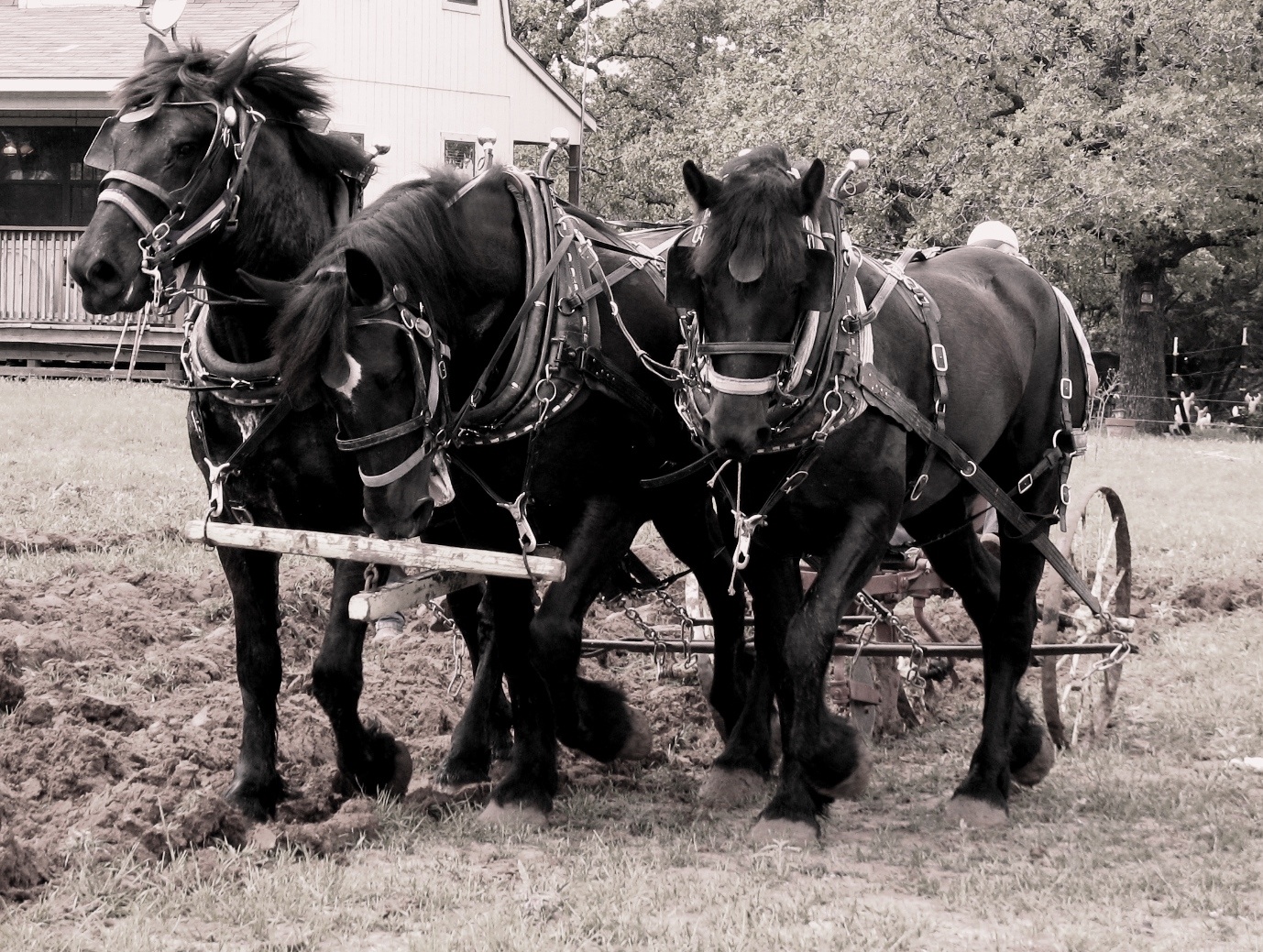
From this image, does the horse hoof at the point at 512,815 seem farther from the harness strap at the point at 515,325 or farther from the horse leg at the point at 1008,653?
the horse leg at the point at 1008,653

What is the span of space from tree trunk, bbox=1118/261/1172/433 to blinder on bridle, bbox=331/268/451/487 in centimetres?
2266

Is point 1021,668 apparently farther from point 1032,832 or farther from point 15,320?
point 15,320

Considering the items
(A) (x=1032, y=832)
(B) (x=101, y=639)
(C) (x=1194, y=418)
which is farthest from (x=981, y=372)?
(C) (x=1194, y=418)

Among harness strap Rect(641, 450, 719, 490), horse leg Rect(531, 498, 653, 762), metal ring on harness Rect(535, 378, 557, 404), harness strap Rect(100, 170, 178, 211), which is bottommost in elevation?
horse leg Rect(531, 498, 653, 762)

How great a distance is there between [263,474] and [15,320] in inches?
606

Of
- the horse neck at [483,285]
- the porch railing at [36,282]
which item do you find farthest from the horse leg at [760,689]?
the porch railing at [36,282]

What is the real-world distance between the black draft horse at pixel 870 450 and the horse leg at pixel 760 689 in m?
0.01

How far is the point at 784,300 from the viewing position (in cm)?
429

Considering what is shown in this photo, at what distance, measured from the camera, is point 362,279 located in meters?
4.20

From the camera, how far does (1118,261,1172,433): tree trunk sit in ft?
83.5

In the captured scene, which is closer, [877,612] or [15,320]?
[877,612]

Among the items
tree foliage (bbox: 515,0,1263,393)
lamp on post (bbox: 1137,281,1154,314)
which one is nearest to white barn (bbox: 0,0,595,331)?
tree foliage (bbox: 515,0,1263,393)

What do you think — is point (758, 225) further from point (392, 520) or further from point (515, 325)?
point (392, 520)

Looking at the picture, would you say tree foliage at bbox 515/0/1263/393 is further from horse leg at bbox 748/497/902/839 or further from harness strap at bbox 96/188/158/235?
harness strap at bbox 96/188/158/235
